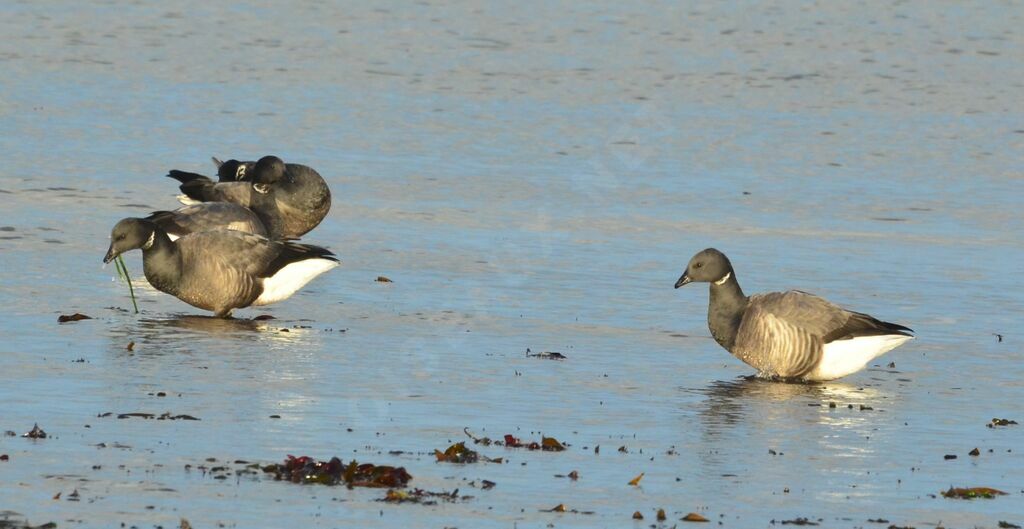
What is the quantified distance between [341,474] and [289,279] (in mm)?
7170

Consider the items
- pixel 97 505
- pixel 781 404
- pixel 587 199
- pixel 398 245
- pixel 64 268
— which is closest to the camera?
pixel 97 505

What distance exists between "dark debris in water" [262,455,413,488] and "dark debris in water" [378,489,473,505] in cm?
15

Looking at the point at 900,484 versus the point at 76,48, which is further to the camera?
the point at 76,48

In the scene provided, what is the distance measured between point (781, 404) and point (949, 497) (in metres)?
3.33

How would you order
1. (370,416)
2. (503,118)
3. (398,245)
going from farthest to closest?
(503,118), (398,245), (370,416)

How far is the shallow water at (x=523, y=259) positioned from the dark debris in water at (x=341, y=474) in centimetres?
19

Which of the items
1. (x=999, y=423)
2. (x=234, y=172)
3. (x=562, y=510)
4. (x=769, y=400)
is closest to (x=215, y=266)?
(x=769, y=400)

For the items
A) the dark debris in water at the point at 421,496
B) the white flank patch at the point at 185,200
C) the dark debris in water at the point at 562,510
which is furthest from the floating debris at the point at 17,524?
the white flank patch at the point at 185,200

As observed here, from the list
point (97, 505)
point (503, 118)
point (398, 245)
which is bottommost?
point (97, 505)

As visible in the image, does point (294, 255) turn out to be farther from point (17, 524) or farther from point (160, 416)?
point (17, 524)

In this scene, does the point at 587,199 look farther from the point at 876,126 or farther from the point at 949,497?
the point at 949,497

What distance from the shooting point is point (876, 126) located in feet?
103

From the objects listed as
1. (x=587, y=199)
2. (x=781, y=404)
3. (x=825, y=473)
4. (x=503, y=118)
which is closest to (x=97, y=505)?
(x=825, y=473)

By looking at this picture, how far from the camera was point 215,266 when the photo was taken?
1678 cm
